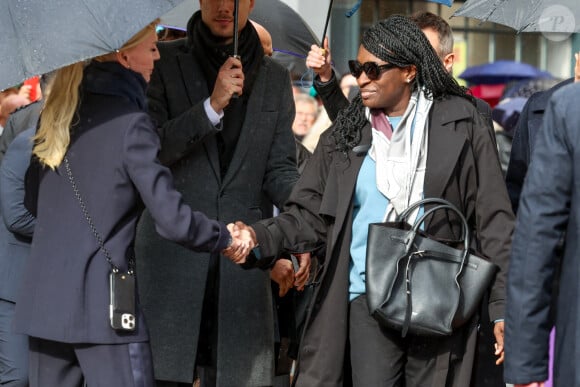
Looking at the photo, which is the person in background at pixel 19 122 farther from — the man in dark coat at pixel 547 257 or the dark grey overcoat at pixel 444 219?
the man in dark coat at pixel 547 257

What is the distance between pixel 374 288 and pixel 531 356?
1.10m

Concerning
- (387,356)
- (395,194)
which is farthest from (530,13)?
(387,356)

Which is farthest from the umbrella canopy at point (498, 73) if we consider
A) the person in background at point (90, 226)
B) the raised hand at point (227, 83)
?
the person in background at point (90, 226)

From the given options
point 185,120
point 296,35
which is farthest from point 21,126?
point 185,120

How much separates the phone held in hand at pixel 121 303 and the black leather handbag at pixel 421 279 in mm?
935

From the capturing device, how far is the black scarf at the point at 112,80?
15.8 ft

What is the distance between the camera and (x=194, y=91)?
583cm

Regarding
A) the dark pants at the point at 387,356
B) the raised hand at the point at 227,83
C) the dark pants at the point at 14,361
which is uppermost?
the raised hand at the point at 227,83

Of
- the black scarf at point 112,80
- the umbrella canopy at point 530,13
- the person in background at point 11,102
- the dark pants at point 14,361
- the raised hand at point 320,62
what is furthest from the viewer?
the person in background at point 11,102

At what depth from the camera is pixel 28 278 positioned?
15.5 feet

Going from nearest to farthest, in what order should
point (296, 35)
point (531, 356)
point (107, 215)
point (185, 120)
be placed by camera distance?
point (531, 356) → point (107, 215) → point (185, 120) → point (296, 35)

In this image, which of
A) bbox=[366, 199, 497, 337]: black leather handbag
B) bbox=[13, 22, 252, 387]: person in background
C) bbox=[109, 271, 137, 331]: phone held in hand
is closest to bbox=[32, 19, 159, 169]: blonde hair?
bbox=[13, 22, 252, 387]: person in background

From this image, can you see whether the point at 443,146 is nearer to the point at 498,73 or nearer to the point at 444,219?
the point at 444,219

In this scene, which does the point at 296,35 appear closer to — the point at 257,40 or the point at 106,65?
the point at 257,40
